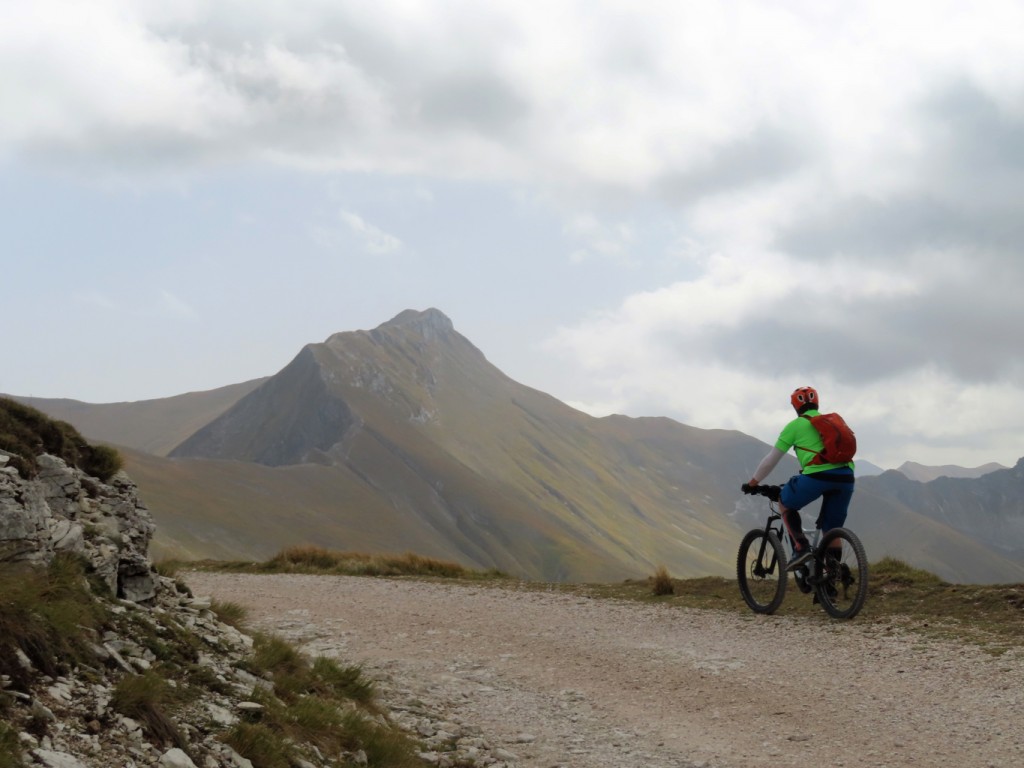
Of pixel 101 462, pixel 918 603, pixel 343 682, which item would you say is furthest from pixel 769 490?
pixel 101 462

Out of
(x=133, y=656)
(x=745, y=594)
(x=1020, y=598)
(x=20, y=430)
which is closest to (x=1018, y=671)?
(x=1020, y=598)

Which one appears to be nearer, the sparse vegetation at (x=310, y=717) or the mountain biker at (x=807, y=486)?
the sparse vegetation at (x=310, y=717)

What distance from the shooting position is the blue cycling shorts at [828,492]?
43.6 ft

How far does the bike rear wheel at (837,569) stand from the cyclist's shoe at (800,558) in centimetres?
13

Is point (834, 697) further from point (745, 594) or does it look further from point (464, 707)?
point (745, 594)

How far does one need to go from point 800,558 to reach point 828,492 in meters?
1.05

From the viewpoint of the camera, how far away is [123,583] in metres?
8.00

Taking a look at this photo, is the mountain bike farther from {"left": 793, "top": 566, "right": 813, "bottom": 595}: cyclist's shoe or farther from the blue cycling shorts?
the blue cycling shorts

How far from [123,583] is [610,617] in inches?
312

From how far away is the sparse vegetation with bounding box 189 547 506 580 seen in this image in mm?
20719

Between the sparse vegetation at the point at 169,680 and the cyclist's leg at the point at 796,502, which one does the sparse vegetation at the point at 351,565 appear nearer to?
the cyclist's leg at the point at 796,502

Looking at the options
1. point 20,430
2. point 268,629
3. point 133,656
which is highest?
point 20,430

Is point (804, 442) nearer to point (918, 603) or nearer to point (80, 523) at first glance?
point (918, 603)

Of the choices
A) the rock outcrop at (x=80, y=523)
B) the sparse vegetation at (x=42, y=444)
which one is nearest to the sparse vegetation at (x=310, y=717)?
the rock outcrop at (x=80, y=523)
